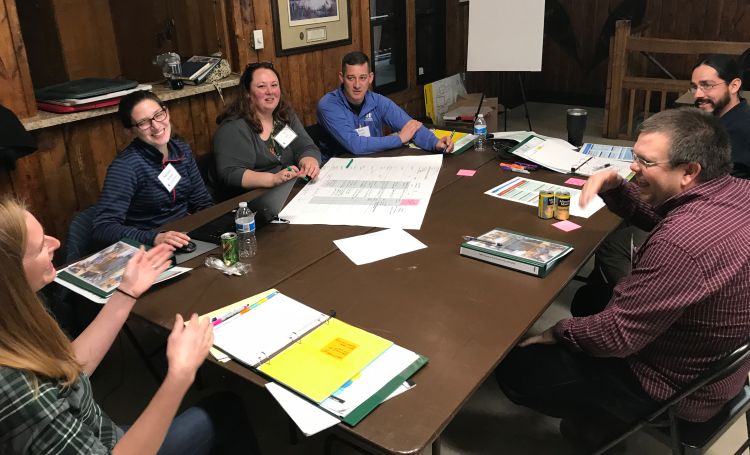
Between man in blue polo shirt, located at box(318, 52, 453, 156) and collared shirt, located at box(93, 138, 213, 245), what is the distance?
84cm

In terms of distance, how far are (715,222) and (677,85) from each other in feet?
13.8

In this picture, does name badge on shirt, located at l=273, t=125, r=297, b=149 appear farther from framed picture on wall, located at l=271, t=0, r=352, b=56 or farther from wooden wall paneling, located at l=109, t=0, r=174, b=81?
wooden wall paneling, located at l=109, t=0, r=174, b=81

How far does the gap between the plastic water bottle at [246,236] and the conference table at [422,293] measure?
1.4 inches

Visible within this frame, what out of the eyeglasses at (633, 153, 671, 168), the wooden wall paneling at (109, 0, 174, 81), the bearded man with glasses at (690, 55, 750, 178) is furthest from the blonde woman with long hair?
the wooden wall paneling at (109, 0, 174, 81)

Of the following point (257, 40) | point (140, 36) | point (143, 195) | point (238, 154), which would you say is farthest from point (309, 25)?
point (143, 195)

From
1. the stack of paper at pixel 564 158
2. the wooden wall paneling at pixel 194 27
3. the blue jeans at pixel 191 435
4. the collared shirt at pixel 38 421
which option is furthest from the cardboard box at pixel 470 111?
the collared shirt at pixel 38 421

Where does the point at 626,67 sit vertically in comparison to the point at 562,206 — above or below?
above

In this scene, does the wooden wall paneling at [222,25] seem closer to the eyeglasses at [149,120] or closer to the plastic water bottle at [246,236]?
the eyeglasses at [149,120]

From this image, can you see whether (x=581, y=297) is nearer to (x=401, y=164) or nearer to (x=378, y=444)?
(x=401, y=164)

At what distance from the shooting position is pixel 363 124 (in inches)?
135

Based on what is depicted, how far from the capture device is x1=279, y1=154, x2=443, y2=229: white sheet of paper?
225 cm

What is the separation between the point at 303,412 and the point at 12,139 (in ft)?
6.55

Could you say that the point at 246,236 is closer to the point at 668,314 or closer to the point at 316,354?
the point at 316,354

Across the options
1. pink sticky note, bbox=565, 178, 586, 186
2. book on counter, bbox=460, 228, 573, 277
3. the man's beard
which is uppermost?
the man's beard
